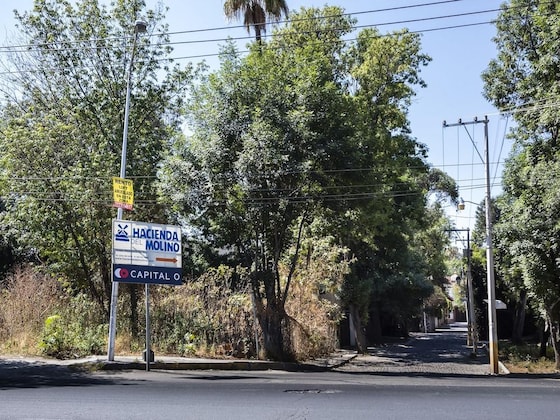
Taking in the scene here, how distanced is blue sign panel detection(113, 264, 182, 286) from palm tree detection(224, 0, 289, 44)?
15.0 metres

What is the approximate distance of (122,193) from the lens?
1698 centimetres

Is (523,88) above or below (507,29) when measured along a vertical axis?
below

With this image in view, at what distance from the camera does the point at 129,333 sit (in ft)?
68.5

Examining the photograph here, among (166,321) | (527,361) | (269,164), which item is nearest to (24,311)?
(166,321)

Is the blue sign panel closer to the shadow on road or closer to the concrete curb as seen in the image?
the concrete curb

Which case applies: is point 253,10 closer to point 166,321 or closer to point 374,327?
point 166,321

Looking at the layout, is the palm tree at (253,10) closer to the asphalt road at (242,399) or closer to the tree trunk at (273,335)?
the tree trunk at (273,335)

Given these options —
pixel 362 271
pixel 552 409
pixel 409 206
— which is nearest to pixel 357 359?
pixel 362 271

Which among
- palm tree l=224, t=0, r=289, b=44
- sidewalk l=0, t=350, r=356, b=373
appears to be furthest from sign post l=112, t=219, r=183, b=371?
palm tree l=224, t=0, r=289, b=44

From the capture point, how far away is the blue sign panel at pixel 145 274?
16828 millimetres

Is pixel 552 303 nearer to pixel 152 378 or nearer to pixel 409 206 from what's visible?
pixel 409 206

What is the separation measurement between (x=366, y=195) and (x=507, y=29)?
954 cm

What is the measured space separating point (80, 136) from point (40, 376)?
12.4 metres

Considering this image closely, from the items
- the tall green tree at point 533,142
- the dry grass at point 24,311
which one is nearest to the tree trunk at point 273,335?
the dry grass at point 24,311
